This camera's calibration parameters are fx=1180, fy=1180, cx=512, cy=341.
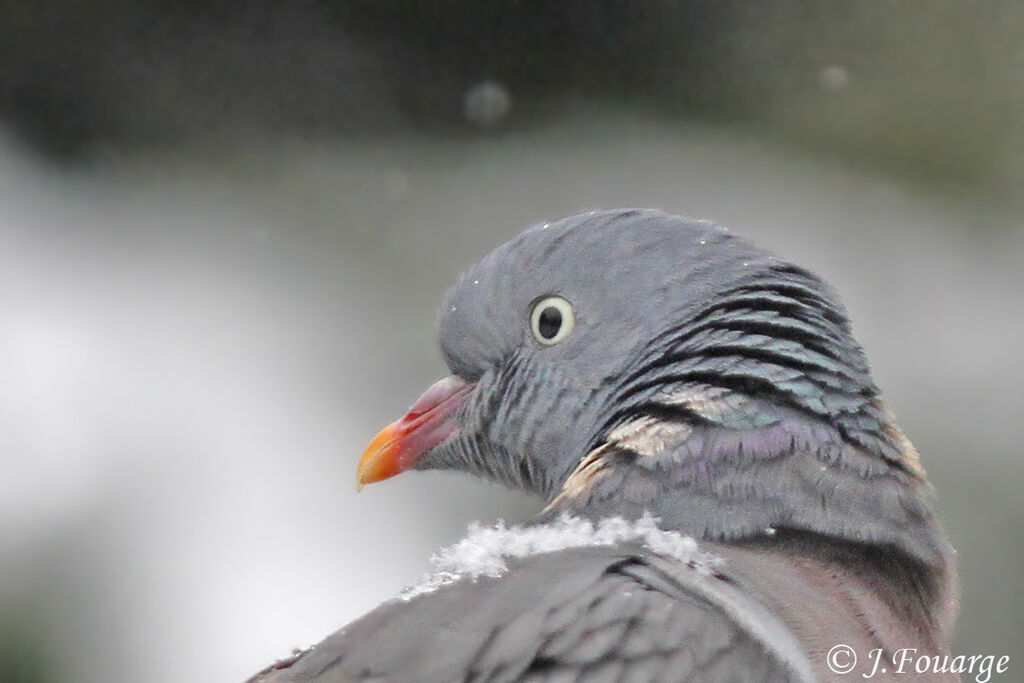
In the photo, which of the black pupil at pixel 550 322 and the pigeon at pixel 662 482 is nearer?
the pigeon at pixel 662 482

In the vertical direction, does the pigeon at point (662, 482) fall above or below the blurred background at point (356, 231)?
below

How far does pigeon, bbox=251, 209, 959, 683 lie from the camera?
113cm

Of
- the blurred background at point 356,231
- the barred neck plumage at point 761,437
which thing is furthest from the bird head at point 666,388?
the blurred background at point 356,231

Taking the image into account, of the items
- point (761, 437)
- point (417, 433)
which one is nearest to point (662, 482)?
point (761, 437)

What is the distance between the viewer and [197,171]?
13.2 feet

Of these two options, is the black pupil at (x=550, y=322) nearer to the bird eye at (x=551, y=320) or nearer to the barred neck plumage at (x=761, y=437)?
the bird eye at (x=551, y=320)

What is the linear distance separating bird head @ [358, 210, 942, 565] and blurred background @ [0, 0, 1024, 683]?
84.9 inches

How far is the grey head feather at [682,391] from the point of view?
53.5 inches

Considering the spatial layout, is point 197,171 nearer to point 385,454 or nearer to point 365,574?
point 365,574

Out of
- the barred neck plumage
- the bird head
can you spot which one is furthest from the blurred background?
the barred neck plumage

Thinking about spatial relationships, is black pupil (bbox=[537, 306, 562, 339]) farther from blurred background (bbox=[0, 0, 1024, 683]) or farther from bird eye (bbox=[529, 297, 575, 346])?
blurred background (bbox=[0, 0, 1024, 683])

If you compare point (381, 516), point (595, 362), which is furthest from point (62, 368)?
point (595, 362)

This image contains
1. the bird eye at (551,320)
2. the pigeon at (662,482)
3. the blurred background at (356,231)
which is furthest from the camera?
the blurred background at (356,231)

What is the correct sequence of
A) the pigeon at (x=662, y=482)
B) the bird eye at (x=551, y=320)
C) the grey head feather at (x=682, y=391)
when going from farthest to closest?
1. the bird eye at (x=551, y=320)
2. the grey head feather at (x=682, y=391)
3. the pigeon at (x=662, y=482)
